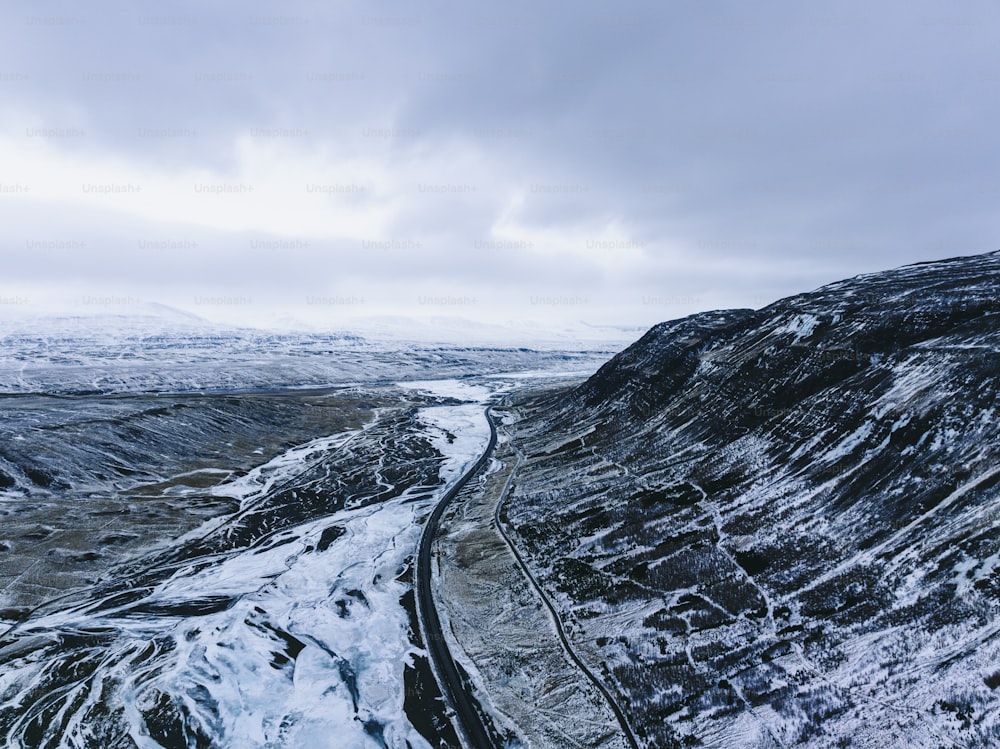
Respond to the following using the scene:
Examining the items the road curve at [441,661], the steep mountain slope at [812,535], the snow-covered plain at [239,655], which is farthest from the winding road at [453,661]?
the snow-covered plain at [239,655]

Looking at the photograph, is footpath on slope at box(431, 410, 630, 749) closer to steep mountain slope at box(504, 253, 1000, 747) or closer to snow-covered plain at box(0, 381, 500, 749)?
steep mountain slope at box(504, 253, 1000, 747)

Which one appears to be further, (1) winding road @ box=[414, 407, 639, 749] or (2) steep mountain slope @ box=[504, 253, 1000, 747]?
(1) winding road @ box=[414, 407, 639, 749]

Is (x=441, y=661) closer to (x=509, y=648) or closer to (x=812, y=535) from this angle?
(x=509, y=648)

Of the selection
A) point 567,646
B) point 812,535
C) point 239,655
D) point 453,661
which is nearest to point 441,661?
point 453,661

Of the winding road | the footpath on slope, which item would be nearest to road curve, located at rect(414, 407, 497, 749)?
the winding road

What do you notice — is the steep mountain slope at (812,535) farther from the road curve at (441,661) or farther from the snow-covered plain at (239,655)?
the snow-covered plain at (239,655)

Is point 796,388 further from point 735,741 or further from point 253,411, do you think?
point 253,411

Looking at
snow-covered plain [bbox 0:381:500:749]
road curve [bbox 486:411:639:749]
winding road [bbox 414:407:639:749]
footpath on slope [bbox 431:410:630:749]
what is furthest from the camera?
snow-covered plain [bbox 0:381:500:749]
